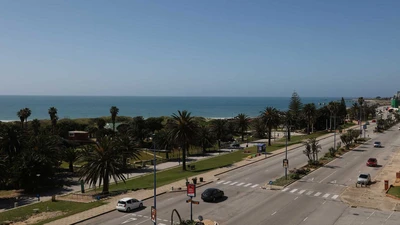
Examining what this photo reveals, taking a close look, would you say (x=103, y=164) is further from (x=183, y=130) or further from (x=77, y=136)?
(x=77, y=136)

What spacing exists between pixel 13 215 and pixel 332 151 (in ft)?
182

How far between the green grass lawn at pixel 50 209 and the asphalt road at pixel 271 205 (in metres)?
3.85

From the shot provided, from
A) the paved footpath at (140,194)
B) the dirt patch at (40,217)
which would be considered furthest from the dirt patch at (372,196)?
the dirt patch at (40,217)

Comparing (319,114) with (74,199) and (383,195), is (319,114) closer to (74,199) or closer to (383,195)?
(383,195)

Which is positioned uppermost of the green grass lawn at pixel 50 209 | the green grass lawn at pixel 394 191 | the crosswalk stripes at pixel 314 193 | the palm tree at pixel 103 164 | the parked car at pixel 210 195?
the palm tree at pixel 103 164

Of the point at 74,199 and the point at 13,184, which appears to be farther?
the point at 13,184

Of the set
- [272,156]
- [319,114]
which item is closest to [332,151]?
[272,156]

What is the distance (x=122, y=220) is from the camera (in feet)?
103

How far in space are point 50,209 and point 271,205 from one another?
2238cm

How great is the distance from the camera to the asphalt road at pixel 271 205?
102 feet

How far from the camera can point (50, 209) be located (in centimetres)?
3725

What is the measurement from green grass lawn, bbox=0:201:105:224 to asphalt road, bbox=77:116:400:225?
3847 mm

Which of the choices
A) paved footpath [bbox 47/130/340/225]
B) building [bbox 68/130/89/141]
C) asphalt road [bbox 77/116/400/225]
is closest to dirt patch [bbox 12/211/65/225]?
paved footpath [bbox 47/130/340/225]

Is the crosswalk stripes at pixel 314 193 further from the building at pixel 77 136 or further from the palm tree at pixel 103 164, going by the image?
the building at pixel 77 136
